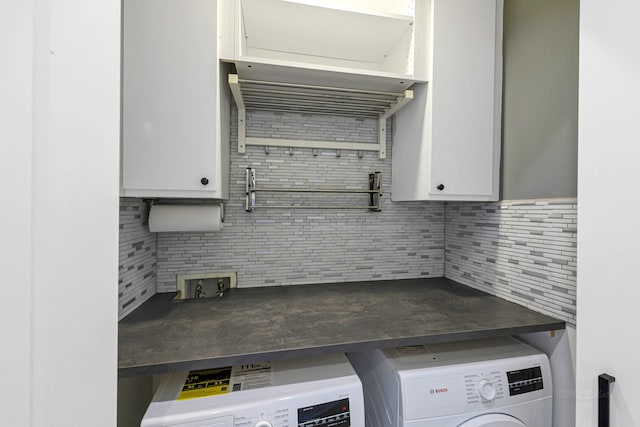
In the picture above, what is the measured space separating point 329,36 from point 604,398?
171cm

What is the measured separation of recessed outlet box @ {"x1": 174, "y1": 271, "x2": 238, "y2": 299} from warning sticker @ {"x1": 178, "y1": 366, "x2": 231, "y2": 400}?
0.57 metres

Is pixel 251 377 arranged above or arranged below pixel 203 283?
below

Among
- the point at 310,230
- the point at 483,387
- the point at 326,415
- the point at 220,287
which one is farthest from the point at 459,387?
the point at 220,287

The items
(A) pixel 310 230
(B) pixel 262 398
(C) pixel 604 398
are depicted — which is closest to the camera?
(C) pixel 604 398

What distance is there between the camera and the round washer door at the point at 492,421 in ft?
3.08

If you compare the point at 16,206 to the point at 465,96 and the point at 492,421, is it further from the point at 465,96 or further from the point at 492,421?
the point at 465,96

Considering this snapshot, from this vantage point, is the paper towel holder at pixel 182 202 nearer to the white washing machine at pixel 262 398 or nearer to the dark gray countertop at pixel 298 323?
the dark gray countertop at pixel 298 323

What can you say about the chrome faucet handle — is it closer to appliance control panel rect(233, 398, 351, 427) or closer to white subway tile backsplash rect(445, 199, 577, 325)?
appliance control panel rect(233, 398, 351, 427)

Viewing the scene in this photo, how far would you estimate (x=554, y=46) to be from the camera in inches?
45.4

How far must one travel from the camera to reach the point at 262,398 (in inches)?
31.9

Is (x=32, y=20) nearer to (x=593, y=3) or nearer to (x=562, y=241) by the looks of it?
(x=593, y=3)

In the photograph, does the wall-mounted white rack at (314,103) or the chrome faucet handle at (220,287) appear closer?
the wall-mounted white rack at (314,103)

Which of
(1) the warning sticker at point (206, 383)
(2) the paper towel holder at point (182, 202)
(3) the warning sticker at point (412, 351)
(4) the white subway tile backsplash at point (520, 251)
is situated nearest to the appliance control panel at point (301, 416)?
(1) the warning sticker at point (206, 383)

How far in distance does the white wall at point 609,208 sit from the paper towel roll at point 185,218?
138cm
